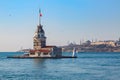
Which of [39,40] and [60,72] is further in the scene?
[39,40]

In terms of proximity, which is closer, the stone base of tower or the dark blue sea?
the dark blue sea

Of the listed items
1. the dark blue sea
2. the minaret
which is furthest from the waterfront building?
the dark blue sea

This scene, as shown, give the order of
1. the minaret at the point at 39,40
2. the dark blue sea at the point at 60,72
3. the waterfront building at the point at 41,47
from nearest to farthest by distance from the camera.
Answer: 1. the dark blue sea at the point at 60,72
2. the waterfront building at the point at 41,47
3. the minaret at the point at 39,40

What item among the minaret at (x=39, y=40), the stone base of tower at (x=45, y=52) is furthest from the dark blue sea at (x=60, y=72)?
the minaret at (x=39, y=40)

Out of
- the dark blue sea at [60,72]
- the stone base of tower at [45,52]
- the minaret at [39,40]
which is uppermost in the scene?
the minaret at [39,40]

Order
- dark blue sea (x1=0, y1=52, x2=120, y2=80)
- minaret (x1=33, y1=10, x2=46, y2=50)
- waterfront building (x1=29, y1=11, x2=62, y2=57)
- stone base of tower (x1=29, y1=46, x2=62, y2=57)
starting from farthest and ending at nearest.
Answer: minaret (x1=33, y1=10, x2=46, y2=50) < waterfront building (x1=29, y1=11, x2=62, y2=57) < stone base of tower (x1=29, y1=46, x2=62, y2=57) < dark blue sea (x1=0, y1=52, x2=120, y2=80)

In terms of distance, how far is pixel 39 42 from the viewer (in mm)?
164250

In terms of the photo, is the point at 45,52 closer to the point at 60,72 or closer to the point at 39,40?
the point at 39,40

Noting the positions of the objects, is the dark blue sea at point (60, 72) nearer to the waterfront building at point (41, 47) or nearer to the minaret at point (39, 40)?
the waterfront building at point (41, 47)

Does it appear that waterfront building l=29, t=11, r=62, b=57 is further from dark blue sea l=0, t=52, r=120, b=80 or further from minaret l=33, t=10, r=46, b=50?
dark blue sea l=0, t=52, r=120, b=80

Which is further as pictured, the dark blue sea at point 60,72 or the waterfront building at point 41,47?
the waterfront building at point 41,47

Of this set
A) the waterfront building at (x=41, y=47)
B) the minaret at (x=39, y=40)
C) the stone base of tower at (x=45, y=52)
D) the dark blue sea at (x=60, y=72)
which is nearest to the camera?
the dark blue sea at (x=60, y=72)

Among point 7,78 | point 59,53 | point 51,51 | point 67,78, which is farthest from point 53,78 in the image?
point 59,53

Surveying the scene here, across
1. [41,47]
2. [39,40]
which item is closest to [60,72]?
[41,47]
